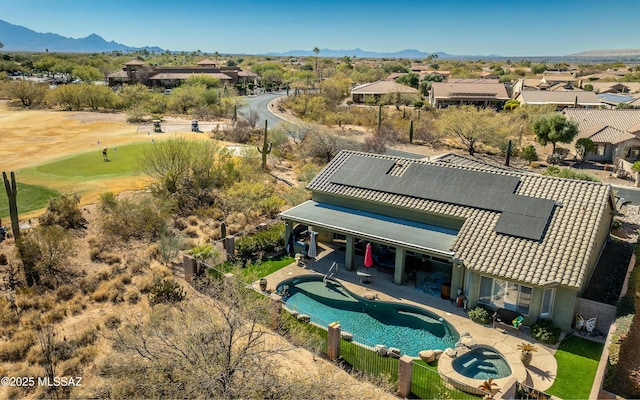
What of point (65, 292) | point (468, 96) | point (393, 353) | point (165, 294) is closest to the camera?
point (393, 353)

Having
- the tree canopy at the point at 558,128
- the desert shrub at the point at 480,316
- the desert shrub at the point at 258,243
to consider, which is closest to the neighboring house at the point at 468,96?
the tree canopy at the point at 558,128

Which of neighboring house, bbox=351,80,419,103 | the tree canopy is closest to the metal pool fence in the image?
the tree canopy

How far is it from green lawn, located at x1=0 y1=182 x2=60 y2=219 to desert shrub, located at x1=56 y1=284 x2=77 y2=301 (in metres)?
11.3

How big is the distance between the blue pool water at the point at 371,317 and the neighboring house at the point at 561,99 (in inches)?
2512

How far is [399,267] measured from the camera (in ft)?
69.1

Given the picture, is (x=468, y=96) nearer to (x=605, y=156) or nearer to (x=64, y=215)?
(x=605, y=156)

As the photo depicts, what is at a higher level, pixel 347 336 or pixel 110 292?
pixel 347 336

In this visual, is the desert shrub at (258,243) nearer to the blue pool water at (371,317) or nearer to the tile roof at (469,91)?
the blue pool water at (371,317)

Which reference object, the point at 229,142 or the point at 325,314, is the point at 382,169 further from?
the point at 229,142

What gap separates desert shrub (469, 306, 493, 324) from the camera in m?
17.9

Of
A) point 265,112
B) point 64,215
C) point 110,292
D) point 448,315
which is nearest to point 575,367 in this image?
point 448,315

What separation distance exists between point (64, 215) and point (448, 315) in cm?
2318

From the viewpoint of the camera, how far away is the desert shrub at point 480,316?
58.6 ft

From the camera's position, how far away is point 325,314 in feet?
63.6
